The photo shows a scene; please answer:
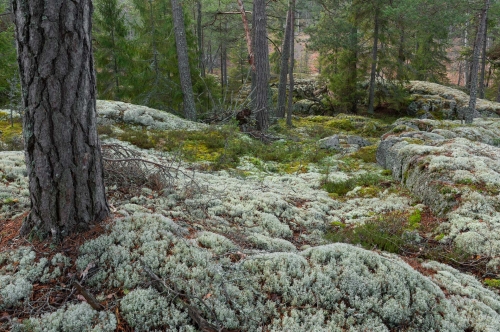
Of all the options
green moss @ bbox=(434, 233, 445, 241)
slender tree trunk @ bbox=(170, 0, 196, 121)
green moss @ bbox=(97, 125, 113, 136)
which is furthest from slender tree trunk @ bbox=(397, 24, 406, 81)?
green moss @ bbox=(434, 233, 445, 241)

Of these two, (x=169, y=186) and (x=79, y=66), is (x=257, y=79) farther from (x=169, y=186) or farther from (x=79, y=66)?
(x=79, y=66)

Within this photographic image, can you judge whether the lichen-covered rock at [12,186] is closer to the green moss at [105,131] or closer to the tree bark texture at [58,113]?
the tree bark texture at [58,113]

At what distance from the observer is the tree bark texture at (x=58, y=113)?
2617 millimetres

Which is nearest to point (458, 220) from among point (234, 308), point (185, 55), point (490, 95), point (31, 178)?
point (234, 308)

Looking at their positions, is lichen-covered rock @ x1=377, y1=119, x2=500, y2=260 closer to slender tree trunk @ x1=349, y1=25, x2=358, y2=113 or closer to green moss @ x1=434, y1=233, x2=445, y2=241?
green moss @ x1=434, y1=233, x2=445, y2=241

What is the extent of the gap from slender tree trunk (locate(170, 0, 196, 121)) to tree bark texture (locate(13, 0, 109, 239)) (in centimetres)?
1270

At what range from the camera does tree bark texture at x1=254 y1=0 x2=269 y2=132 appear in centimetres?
1245

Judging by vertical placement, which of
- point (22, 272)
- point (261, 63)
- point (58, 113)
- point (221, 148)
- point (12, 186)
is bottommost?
point (221, 148)

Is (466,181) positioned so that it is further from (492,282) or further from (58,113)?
(58,113)

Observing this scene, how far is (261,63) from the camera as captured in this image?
42.7ft

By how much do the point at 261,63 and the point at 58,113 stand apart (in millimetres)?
11140

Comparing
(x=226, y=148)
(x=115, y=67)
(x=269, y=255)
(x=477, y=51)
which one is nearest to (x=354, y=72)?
(x=477, y=51)

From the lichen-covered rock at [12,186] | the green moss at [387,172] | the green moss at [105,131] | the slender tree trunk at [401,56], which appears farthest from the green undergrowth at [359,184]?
the slender tree trunk at [401,56]

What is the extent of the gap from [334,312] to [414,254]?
2.52m
